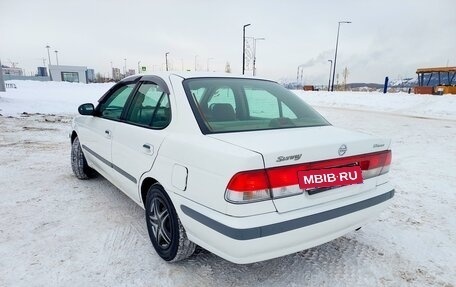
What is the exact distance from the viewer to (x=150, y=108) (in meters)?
2.84

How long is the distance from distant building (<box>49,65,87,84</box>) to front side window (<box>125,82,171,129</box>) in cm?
7019

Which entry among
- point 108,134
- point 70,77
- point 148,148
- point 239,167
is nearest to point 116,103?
point 108,134

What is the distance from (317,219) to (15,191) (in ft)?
12.5

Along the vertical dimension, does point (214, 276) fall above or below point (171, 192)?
below

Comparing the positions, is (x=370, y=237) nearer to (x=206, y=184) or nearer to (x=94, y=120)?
(x=206, y=184)

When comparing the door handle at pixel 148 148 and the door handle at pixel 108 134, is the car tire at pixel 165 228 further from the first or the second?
the door handle at pixel 108 134

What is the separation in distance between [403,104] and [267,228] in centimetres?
1900

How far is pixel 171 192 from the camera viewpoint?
89.3 inches

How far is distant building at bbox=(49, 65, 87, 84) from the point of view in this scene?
64438 millimetres

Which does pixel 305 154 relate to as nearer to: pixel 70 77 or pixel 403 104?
pixel 403 104

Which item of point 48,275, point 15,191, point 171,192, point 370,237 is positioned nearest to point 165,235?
point 171,192

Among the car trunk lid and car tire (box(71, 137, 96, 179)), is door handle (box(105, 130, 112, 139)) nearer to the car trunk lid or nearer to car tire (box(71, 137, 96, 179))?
car tire (box(71, 137, 96, 179))

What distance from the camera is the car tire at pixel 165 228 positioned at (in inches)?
92.2

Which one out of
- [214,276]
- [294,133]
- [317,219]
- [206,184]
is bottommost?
[214,276]
